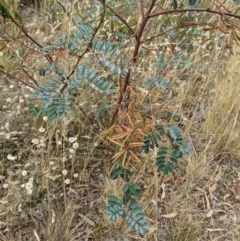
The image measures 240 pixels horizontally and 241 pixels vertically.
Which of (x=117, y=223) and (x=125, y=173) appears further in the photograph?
(x=117, y=223)

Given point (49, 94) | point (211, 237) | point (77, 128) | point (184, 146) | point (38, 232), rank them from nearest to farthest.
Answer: point (49, 94), point (184, 146), point (38, 232), point (211, 237), point (77, 128)

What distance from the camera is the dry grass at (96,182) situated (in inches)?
59.1

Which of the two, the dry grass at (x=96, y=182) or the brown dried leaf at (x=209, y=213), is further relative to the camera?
the brown dried leaf at (x=209, y=213)

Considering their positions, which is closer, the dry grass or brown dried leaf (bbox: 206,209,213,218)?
the dry grass

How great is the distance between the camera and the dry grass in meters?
1.50

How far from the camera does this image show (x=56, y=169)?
1619 millimetres

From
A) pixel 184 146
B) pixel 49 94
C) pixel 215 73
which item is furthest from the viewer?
pixel 215 73

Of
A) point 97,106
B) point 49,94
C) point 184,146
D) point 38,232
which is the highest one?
point 49,94

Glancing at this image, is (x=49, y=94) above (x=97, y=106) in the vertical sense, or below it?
above

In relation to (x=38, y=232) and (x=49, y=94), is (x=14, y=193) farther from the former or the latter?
(x=49, y=94)

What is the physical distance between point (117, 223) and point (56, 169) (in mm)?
327

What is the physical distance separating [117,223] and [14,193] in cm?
40

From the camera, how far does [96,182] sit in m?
1.66

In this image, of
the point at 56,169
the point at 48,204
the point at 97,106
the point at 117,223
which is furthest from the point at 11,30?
the point at 117,223
